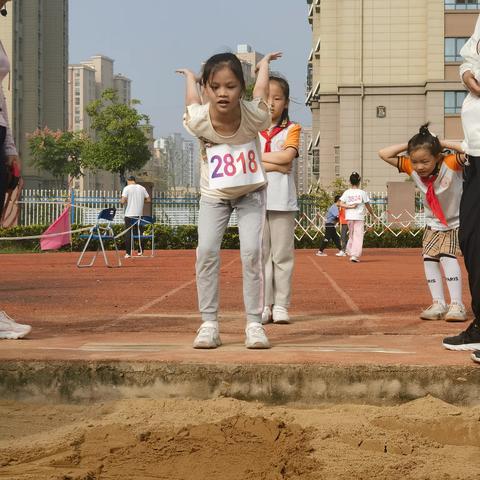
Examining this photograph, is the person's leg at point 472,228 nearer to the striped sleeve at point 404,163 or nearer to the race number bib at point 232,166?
the race number bib at point 232,166

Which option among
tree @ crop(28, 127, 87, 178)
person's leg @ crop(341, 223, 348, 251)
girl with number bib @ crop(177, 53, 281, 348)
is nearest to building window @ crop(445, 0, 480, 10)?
person's leg @ crop(341, 223, 348, 251)

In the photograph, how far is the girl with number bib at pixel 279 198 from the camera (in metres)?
6.70

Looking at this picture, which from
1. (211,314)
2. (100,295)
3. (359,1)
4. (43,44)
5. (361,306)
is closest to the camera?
(211,314)

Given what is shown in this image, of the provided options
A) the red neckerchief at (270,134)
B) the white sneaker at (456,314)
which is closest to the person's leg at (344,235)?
the white sneaker at (456,314)

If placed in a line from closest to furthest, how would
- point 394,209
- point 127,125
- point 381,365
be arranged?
point 381,365 → point 394,209 → point 127,125

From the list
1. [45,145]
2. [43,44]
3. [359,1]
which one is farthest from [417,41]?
[43,44]

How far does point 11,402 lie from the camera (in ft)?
15.2

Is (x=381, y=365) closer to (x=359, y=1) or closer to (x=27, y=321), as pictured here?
(x=27, y=321)

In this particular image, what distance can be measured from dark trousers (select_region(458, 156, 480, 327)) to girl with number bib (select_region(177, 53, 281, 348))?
1.23 m

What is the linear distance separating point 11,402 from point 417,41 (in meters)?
49.5

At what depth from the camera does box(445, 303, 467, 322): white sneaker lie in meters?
7.15

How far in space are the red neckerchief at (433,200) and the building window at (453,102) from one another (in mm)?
45495

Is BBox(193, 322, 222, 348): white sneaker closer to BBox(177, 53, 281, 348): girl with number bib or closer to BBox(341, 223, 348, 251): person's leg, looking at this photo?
BBox(177, 53, 281, 348): girl with number bib

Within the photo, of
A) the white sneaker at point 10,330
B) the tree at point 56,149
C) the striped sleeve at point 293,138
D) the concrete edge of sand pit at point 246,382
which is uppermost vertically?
the tree at point 56,149
